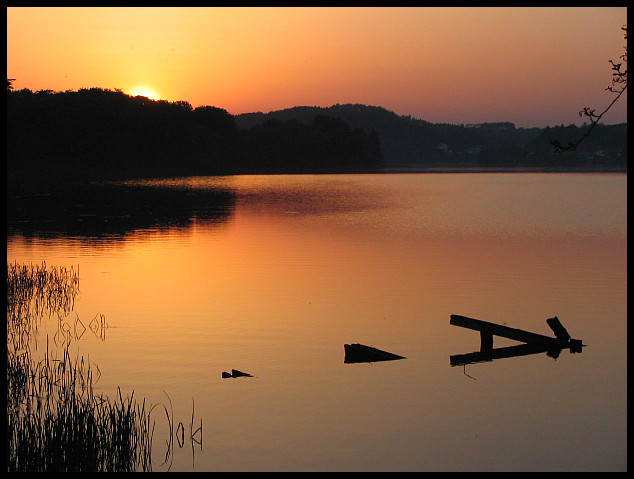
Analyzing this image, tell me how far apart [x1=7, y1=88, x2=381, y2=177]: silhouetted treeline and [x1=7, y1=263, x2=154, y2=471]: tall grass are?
107381 mm

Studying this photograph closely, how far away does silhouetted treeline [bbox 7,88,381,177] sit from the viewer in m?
121

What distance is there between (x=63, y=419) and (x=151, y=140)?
13636 centimetres

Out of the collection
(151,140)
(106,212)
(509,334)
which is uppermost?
(151,140)

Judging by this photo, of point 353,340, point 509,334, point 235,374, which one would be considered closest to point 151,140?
point 353,340

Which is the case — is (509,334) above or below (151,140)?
below

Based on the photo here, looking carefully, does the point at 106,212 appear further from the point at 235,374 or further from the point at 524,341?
the point at 524,341

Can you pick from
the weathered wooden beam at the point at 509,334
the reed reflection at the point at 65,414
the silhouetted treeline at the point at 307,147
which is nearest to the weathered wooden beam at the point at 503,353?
the weathered wooden beam at the point at 509,334

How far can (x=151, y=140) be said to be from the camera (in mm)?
141000

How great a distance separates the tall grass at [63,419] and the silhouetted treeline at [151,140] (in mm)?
107381

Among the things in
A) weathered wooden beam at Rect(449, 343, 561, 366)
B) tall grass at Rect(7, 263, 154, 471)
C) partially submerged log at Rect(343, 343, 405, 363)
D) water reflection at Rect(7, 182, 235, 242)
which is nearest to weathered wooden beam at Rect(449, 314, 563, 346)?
weathered wooden beam at Rect(449, 343, 561, 366)

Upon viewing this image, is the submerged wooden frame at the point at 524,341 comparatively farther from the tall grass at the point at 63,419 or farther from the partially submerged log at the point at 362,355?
the tall grass at the point at 63,419

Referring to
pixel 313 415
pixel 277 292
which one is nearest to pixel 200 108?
pixel 277 292

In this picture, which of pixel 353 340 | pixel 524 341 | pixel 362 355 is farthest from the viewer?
pixel 353 340
